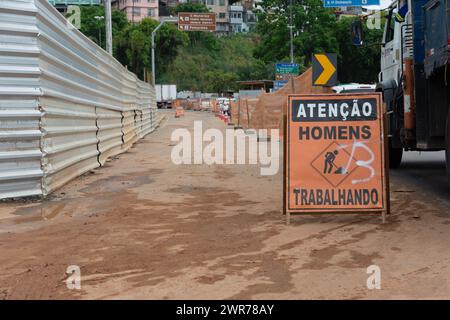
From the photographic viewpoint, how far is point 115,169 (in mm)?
13359

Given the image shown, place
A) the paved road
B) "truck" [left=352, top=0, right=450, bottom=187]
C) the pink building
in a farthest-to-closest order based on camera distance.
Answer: the pink building
the paved road
"truck" [left=352, top=0, right=450, bottom=187]

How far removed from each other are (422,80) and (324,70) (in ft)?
25.2

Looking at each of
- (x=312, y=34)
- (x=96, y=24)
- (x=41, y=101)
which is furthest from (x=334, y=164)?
(x=96, y=24)

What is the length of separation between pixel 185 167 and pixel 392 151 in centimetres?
422

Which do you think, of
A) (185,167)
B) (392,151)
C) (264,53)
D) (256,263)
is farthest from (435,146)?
(264,53)

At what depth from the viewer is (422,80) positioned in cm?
872

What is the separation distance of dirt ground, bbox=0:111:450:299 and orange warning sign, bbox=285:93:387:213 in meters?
0.30

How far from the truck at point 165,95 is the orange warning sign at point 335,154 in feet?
256

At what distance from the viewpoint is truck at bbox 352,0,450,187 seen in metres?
7.84

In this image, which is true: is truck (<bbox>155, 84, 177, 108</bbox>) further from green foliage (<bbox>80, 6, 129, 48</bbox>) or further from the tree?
the tree

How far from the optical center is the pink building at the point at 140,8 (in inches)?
4466

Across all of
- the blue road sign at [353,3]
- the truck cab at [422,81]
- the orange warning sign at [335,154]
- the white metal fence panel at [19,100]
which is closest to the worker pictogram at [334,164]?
the orange warning sign at [335,154]

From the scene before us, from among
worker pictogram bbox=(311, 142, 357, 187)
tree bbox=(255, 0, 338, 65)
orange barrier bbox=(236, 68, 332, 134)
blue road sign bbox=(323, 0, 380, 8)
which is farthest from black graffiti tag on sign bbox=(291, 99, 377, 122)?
tree bbox=(255, 0, 338, 65)

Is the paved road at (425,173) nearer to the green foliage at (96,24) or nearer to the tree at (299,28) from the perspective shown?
the tree at (299,28)
